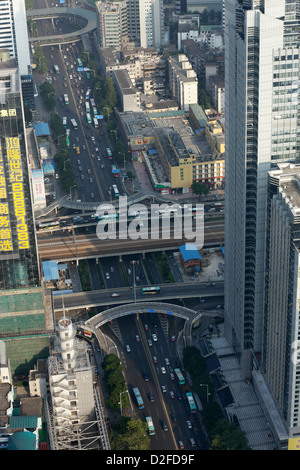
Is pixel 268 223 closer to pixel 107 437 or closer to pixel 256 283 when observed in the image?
pixel 256 283

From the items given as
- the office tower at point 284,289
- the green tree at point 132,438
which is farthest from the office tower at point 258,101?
the green tree at point 132,438

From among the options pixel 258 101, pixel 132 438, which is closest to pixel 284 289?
pixel 258 101

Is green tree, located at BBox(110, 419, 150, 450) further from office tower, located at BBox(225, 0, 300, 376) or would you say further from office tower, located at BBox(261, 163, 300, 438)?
office tower, located at BBox(225, 0, 300, 376)

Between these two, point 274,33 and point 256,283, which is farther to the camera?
point 256,283

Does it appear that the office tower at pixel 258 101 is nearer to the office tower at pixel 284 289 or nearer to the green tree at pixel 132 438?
the office tower at pixel 284 289

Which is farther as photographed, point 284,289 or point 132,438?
point 132,438

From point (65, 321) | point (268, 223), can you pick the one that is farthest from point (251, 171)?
point (65, 321)

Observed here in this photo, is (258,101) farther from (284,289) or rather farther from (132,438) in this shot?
(132,438)
